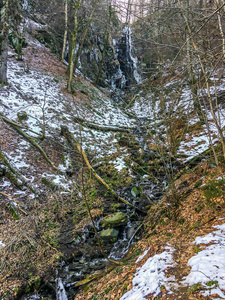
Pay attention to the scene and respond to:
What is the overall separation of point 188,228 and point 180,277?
4.52 feet

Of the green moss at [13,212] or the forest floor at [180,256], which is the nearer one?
the forest floor at [180,256]

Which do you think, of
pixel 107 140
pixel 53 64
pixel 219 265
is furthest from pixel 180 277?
pixel 53 64

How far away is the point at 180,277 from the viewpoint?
2412mm

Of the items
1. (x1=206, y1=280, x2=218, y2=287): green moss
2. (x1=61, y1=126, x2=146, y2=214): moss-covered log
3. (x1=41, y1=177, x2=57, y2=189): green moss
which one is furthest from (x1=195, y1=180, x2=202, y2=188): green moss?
(x1=41, y1=177, x2=57, y2=189): green moss

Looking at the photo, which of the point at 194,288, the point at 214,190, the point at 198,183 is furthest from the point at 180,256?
the point at 198,183

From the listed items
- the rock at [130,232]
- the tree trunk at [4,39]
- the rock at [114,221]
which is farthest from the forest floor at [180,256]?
the tree trunk at [4,39]

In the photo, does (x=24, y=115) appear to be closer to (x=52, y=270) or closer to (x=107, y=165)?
(x=107, y=165)

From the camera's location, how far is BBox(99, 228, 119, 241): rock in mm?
5043

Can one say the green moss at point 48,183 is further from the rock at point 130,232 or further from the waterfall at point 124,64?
the waterfall at point 124,64

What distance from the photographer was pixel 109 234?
5.11 m

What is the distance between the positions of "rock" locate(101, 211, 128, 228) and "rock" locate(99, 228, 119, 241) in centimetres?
22

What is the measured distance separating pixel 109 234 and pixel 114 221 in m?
0.45

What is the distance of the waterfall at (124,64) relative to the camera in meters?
20.4

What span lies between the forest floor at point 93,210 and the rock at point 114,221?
43 centimetres
